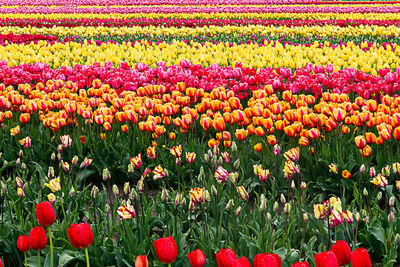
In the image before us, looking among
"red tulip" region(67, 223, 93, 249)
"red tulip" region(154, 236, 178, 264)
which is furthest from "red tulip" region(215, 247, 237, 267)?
"red tulip" region(67, 223, 93, 249)

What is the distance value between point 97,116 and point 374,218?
241 cm

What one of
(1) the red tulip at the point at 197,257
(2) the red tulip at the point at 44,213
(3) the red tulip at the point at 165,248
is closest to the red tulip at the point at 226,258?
(1) the red tulip at the point at 197,257

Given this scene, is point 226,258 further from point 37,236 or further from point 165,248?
point 37,236

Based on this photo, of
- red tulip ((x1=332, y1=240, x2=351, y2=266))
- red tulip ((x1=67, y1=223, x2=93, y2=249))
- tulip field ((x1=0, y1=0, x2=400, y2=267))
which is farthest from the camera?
tulip field ((x1=0, y1=0, x2=400, y2=267))

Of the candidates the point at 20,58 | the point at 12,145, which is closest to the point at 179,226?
the point at 12,145

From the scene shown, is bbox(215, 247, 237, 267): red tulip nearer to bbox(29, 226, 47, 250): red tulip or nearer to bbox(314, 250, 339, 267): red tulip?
bbox(314, 250, 339, 267): red tulip

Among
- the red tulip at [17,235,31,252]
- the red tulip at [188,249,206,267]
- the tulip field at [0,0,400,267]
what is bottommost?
the tulip field at [0,0,400,267]

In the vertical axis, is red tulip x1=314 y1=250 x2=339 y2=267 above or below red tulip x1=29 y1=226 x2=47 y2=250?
above

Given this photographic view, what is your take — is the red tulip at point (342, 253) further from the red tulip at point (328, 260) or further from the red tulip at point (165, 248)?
the red tulip at point (165, 248)

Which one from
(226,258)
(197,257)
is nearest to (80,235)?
(197,257)

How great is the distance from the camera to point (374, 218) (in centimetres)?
280

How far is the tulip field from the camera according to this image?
2402mm

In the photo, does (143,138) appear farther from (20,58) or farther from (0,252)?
(20,58)

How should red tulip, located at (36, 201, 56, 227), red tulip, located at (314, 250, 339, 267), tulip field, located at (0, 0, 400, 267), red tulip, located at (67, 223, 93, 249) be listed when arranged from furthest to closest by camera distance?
tulip field, located at (0, 0, 400, 267) < red tulip, located at (36, 201, 56, 227) < red tulip, located at (67, 223, 93, 249) < red tulip, located at (314, 250, 339, 267)
